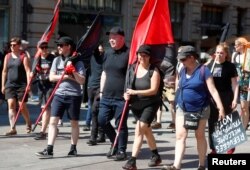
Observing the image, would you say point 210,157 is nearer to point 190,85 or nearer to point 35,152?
point 190,85

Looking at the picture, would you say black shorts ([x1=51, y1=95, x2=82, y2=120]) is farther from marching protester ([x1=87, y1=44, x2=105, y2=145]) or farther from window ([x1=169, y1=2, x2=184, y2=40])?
window ([x1=169, y1=2, x2=184, y2=40])

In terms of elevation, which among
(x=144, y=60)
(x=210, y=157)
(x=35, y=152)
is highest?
(x=144, y=60)

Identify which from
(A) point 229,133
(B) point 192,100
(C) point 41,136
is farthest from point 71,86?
(A) point 229,133

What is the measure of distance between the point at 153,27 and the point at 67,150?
249 centimetres

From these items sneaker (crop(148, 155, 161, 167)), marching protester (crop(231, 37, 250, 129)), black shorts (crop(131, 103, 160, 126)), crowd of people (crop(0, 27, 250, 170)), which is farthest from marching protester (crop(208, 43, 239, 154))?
marching protester (crop(231, 37, 250, 129))

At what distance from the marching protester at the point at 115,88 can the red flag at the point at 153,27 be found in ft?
0.73

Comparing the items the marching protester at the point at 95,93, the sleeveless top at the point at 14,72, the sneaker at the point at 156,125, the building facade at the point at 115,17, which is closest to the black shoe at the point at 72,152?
the marching protester at the point at 95,93

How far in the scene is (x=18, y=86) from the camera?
11070 millimetres

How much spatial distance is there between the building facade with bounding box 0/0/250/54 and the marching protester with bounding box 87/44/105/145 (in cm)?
819

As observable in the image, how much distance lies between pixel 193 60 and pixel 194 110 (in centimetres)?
65

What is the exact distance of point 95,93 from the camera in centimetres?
1094

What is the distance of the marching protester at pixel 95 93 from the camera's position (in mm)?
10102

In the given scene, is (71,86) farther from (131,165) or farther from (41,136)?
(41,136)

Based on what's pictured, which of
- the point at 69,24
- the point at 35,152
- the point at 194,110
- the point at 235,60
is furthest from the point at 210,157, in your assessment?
the point at 69,24
